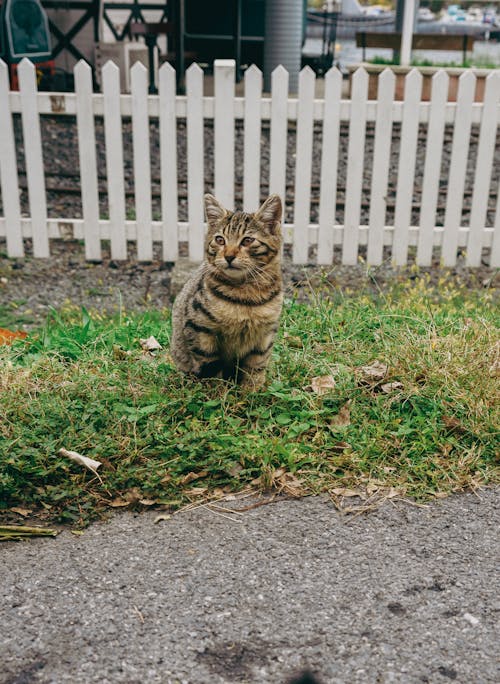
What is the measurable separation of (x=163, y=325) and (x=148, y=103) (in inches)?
87.5

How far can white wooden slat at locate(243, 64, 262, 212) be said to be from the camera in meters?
6.09

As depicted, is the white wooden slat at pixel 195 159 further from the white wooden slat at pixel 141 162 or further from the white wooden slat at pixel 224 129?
the white wooden slat at pixel 141 162

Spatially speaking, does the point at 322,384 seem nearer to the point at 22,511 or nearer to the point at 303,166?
the point at 22,511

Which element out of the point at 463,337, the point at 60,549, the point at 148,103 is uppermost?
the point at 148,103

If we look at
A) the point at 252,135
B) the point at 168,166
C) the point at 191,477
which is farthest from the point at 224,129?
the point at 191,477

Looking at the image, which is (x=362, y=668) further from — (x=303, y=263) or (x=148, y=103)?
(x=148, y=103)

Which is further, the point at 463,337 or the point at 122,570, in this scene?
the point at 463,337

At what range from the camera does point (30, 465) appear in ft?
10.4

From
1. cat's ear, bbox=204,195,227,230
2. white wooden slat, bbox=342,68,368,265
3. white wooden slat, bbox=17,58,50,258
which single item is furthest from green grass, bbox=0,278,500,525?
white wooden slat, bbox=17,58,50,258

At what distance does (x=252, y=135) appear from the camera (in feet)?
20.4

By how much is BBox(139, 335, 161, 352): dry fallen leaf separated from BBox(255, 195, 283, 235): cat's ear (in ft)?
3.98

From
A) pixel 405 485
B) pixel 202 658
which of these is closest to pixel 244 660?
pixel 202 658

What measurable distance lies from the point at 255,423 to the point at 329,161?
10.8 ft

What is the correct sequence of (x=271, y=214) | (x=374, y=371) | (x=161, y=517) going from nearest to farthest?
(x=161, y=517), (x=271, y=214), (x=374, y=371)
